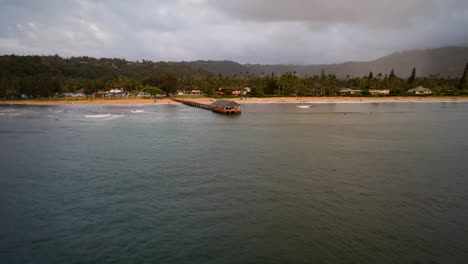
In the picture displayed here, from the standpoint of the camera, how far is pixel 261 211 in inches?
829

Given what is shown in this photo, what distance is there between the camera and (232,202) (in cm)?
2247

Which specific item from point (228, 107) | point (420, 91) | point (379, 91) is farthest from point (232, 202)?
point (379, 91)

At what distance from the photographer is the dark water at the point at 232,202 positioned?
1650 centimetres

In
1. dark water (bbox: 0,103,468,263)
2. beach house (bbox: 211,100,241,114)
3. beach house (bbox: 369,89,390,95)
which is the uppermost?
beach house (bbox: 369,89,390,95)

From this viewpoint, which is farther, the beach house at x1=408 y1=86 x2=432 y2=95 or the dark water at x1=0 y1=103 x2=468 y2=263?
the beach house at x1=408 y1=86 x2=432 y2=95

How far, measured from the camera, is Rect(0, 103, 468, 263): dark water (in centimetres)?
1650

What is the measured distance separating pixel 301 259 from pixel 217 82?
156m

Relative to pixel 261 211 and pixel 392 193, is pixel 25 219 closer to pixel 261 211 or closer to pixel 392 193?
pixel 261 211

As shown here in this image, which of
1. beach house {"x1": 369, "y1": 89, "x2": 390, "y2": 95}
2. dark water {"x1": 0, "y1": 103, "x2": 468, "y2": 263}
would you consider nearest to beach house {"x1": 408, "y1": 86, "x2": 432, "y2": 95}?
beach house {"x1": 369, "y1": 89, "x2": 390, "y2": 95}

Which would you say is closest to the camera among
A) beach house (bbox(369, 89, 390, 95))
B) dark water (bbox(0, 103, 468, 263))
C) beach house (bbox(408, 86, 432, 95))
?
dark water (bbox(0, 103, 468, 263))

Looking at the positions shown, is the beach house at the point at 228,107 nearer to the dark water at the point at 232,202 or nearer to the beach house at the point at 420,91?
the dark water at the point at 232,202

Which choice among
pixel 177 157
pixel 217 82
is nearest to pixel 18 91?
pixel 217 82

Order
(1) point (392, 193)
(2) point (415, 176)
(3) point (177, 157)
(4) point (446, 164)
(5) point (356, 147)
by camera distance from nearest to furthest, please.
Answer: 1. (1) point (392, 193)
2. (2) point (415, 176)
3. (4) point (446, 164)
4. (3) point (177, 157)
5. (5) point (356, 147)

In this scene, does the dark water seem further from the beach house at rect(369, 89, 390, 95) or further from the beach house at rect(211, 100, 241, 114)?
the beach house at rect(369, 89, 390, 95)
